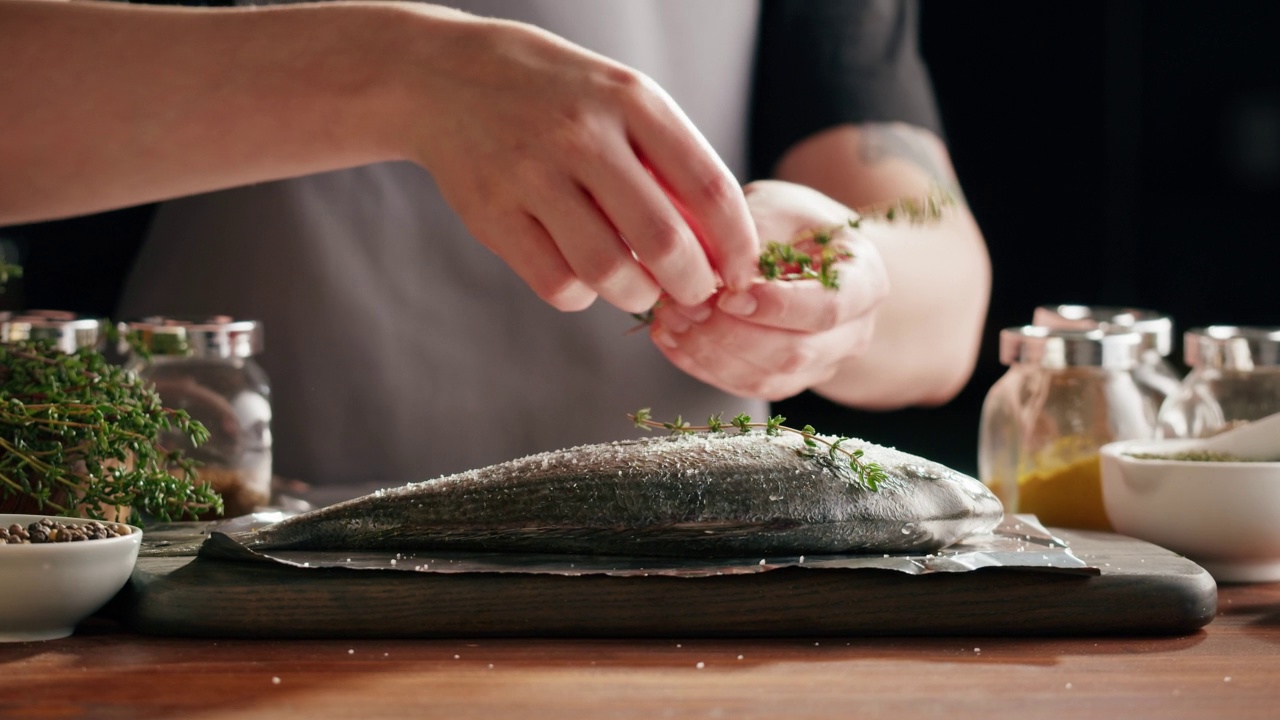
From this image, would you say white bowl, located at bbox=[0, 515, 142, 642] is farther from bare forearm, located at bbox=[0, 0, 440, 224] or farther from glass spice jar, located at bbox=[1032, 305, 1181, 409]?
glass spice jar, located at bbox=[1032, 305, 1181, 409]

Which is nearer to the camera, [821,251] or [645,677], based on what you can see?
[645,677]

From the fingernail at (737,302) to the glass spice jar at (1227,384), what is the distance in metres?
0.48

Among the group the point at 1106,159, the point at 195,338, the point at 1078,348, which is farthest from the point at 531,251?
the point at 1106,159

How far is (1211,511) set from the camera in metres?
1.13

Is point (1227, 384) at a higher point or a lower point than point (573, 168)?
lower

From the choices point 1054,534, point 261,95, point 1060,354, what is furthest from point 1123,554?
point 261,95

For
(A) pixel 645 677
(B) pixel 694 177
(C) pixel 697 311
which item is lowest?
(A) pixel 645 677

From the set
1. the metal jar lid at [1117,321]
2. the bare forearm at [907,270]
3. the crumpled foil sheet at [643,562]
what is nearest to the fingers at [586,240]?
the crumpled foil sheet at [643,562]

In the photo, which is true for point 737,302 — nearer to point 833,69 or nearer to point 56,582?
point 56,582

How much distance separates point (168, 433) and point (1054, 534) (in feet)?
3.02

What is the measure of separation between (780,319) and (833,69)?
3.38ft

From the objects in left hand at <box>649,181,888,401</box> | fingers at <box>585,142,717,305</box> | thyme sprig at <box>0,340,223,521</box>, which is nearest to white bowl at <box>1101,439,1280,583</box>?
left hand at <box>649,181,888,401</box>

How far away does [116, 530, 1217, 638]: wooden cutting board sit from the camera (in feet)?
3.00

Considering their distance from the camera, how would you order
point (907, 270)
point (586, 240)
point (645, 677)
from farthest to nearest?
point (907, 270)
point (586, 240)
point (645, 677)
